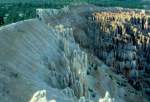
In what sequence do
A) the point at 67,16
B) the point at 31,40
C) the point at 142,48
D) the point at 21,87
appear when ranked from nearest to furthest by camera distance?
the point at 21,87, the point at 31,40, the point at 142,48, the point at 67,16

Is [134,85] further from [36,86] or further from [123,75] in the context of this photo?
[36,86]

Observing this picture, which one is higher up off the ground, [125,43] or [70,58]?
[70,58]

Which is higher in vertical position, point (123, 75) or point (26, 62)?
point (26, 62)

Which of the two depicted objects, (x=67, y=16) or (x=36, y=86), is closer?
(x=36, y=86)

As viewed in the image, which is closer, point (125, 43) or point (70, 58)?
point (70, 58)

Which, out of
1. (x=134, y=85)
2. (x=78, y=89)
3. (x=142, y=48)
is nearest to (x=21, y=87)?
(x=78, y=89)

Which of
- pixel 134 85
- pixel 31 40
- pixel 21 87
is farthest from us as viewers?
pixel 134 85

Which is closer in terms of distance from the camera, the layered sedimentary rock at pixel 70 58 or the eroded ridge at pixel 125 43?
the layered sedimentary rock at pixel 70 58

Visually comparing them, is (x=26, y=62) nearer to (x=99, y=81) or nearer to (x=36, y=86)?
(x=36, y=86)

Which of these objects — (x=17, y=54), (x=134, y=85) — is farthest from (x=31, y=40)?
(x=134, y=85)

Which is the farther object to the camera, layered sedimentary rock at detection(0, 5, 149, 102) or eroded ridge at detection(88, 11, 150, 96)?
eroded ridge at detection(88, 11, 150, 96)
